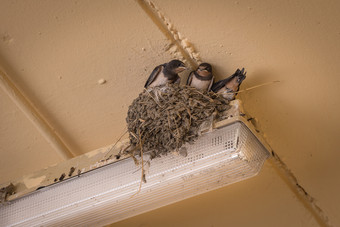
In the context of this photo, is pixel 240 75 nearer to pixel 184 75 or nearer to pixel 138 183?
pixel 184 75

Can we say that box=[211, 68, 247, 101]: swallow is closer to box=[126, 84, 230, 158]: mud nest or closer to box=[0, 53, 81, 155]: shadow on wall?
box=[126, 84, 230, 158]: mud nest

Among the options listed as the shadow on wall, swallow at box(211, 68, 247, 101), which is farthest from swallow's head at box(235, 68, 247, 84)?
the shadow on wall

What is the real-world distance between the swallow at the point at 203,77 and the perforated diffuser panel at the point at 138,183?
0.47 metres

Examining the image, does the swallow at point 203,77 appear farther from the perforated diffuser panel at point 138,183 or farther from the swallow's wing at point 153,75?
the perforated diffuser panel at point 138,183

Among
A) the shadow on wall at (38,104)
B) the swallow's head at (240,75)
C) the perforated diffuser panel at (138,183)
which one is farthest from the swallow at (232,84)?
the shadow on wall at (38,104)

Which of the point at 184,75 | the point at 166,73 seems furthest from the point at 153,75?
the point at 184,75

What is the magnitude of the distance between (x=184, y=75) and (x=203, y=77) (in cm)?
26

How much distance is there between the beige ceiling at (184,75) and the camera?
7.88ft

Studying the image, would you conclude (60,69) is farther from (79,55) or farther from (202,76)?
(202,76)

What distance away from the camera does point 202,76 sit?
2.53m

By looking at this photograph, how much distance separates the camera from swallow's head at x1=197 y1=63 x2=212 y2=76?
2512mm

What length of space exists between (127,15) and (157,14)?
18cm

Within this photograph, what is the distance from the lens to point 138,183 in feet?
7.20

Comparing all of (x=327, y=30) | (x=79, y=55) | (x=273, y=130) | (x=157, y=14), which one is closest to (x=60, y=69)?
(x=79, y=55)
